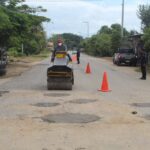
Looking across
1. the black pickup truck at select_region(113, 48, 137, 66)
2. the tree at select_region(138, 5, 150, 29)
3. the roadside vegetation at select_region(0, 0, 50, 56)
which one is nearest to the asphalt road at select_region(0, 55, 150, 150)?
the roadside vegetation at select_region(0, 0, 50, 56)

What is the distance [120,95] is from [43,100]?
3.22 m

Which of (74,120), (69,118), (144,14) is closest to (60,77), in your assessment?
(69,118)

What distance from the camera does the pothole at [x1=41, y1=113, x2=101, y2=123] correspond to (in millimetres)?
11789

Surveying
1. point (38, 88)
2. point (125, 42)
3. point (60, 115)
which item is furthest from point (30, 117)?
point (125, 42)

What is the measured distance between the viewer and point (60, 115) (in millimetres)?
12703

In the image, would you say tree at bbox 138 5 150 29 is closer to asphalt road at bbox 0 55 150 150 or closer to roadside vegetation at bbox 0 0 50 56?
roadside vegetation at bbox 0 0 50 56

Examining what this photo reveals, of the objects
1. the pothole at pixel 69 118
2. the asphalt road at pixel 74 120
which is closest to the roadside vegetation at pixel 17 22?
the asphalt road at pixel 74 120

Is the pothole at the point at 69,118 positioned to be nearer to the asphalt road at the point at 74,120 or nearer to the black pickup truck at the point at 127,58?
the asphalt road at the point at 74,120

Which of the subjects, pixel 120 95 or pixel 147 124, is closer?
pixel 147 124

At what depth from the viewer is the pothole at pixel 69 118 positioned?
1179 centimetres

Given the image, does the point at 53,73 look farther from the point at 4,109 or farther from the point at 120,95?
the point at 4,109

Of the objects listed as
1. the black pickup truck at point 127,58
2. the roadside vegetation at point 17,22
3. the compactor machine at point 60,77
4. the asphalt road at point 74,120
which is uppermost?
the roadside vegetation at point 17,22

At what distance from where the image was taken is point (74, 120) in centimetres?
1193

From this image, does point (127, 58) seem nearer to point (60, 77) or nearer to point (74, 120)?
point (60, 77)
